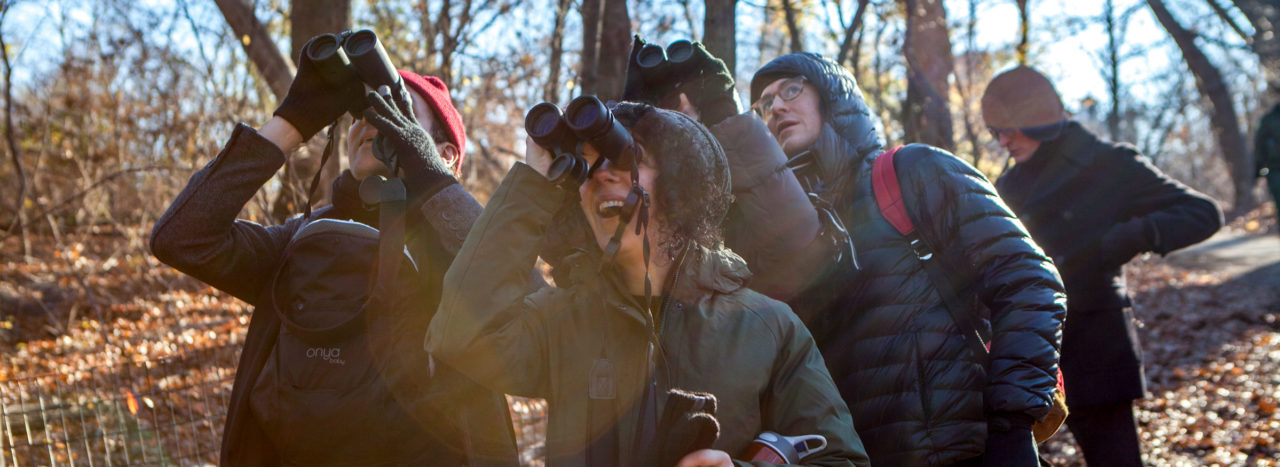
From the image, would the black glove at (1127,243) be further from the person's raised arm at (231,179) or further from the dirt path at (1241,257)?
the dirt path at (1241,257)

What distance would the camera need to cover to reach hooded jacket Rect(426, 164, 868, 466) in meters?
1.71

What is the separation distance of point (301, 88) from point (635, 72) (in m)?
0.87

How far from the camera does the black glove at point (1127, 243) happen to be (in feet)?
11.7

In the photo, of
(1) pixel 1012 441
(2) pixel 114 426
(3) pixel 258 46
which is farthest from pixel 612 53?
(3) pixel 258 46

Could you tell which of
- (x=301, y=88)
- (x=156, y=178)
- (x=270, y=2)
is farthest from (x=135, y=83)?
(x=301, y=88)

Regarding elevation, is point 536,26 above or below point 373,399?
above

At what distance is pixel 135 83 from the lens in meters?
9.63

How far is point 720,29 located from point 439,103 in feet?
7.20

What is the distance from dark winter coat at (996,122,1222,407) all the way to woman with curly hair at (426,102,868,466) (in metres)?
2.17

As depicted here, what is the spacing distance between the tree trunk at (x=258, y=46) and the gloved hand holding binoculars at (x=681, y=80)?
5570 mm

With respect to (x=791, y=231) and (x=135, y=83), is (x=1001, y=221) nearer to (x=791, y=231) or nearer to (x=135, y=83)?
(x=791, y=231)

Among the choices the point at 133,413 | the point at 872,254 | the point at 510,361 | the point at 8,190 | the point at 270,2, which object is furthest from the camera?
the point at 8,190

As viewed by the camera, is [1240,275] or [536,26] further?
[1240,275]

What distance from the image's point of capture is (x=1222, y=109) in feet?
58.5
